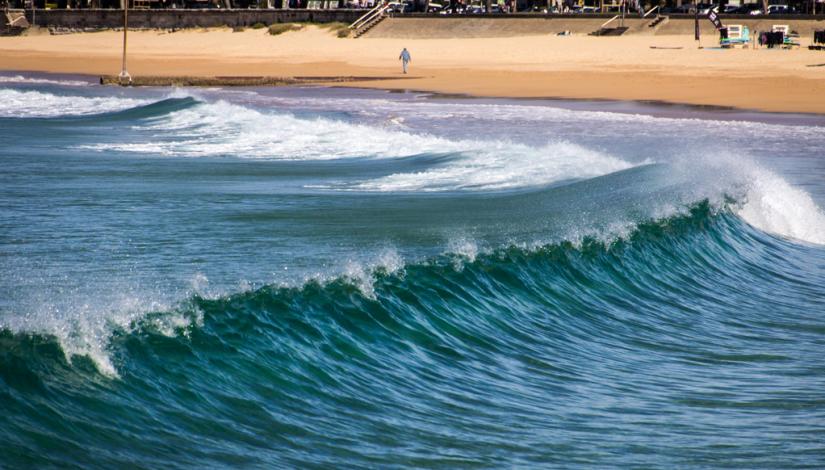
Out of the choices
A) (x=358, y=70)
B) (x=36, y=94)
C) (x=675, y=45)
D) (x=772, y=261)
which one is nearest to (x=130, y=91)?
(x=36, y=94)

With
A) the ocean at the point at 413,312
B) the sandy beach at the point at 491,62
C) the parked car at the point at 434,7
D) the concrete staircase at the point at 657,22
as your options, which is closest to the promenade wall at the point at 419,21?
the concrete staircase at the point at 657,22

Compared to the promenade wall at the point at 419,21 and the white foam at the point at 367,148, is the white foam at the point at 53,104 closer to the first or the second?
the white foam at the point at 367,148

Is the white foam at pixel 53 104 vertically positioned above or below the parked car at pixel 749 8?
below

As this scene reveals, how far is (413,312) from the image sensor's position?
9.09 meters

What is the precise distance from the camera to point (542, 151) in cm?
2069

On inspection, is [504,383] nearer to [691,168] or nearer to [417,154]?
[691,168]

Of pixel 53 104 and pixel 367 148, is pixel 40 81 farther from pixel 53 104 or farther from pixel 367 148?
pixel 367 148

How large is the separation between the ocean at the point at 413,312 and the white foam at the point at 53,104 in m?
12.0

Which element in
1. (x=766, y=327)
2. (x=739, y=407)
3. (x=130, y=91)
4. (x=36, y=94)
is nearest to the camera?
(x=739, y=407)

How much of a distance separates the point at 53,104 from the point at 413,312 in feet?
92.4

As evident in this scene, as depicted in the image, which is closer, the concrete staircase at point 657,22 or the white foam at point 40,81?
the white foam at point 40,81

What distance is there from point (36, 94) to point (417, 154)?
21.7 meters

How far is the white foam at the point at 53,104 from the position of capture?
31487mm

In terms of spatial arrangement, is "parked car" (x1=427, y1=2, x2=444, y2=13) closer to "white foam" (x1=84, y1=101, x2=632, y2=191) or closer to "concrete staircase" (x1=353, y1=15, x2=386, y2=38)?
"concrete staircase" (x1=353, y1=15, x2=386, y2=38)
